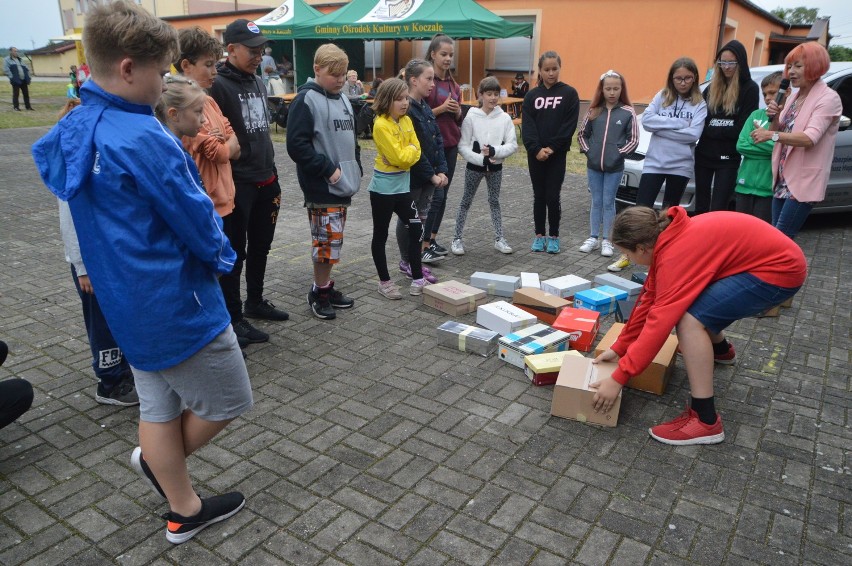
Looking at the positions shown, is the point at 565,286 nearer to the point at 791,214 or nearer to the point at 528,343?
the point at 528,343

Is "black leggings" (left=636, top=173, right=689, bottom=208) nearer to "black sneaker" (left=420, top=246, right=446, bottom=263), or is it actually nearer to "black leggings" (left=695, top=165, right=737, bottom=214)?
"black leggings" (left=695, top=165, right=737, bottom=214)

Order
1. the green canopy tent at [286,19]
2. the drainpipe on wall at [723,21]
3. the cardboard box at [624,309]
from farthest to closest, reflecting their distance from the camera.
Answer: the green canopy tent at [286,19], the drainpipe on wall at [723,21], the cardboard box at [624,309]

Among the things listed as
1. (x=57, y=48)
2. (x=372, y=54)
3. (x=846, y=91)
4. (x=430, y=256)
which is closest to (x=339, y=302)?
(x=430, y=256)

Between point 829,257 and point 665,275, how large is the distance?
4.63 m

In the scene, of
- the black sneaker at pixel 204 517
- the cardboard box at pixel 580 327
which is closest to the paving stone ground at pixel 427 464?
the black sneaker at pixel 204 517

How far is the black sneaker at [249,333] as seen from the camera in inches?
174

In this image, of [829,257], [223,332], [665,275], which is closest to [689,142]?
[829,257]

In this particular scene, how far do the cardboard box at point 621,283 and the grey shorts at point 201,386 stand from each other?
3.61 meters

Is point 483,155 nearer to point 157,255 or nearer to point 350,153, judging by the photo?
point 350,153

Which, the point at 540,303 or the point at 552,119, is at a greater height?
the point at 552,119

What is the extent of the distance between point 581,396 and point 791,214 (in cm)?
279

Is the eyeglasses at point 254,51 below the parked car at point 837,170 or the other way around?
the other way around

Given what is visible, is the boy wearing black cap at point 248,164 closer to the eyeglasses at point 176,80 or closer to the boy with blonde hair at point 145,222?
the eyeglasses at point 176,80

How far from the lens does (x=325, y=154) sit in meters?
4.51
